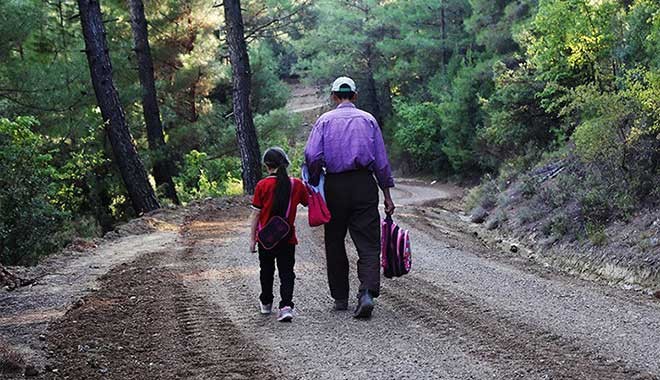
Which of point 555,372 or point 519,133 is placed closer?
point 555,372

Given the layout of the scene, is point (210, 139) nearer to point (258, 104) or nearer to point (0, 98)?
point (258, 104)

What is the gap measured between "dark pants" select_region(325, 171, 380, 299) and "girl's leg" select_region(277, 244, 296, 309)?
41 centimetres

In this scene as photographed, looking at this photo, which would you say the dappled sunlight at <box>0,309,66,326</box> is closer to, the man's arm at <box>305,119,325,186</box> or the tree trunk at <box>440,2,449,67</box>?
the man's arm at <box>305,119,325,186</box>

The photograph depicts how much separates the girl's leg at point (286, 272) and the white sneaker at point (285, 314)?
0.14ft

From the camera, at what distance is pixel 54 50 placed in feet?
71.7

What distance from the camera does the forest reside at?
1186cm

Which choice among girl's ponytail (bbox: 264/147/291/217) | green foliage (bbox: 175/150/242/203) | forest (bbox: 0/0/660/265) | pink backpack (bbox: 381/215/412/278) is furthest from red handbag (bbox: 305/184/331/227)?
green foliage (bbox: 175/150/242/203)

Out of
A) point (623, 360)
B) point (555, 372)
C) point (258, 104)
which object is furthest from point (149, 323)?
point (258, 104)

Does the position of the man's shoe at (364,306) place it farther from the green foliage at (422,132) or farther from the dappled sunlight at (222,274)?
the green foliage at (422,132)

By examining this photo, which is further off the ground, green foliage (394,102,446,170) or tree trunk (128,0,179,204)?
tree trunk (128,0,179,204)

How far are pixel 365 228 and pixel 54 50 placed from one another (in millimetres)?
17681

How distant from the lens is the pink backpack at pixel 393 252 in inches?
283

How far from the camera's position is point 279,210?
272 inches

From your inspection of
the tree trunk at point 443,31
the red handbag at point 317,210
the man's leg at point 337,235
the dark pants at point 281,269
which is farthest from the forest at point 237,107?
the dark pants at point 281,269
